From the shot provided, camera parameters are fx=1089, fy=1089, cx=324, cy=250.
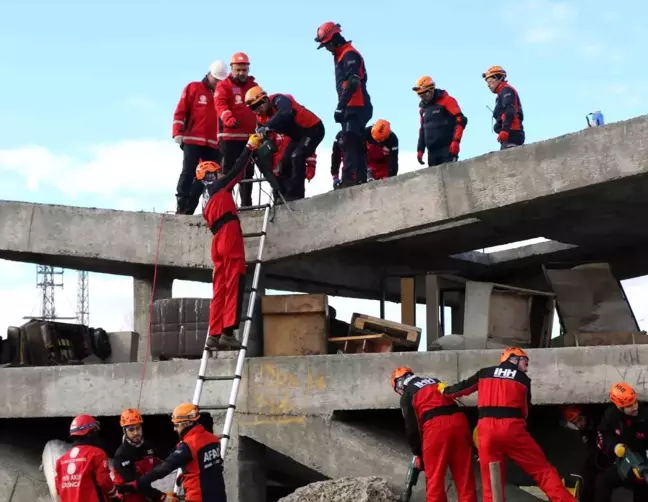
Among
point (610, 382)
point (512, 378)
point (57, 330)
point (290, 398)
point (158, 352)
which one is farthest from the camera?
point (57, 330)

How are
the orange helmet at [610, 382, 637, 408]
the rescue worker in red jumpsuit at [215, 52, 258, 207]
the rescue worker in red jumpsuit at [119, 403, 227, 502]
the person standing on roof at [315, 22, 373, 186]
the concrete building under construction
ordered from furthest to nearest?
the rescue worker in red jumpsuit at [215, 52, 258, 207], the person standing on roof at [315, 22, 373, 186], the concrete building under construction, the orange helmet at [610, 382, 637, 408], the rescue worker in red jumpsuit at [119, 403, 227, 502]

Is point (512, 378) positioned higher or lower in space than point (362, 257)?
lower

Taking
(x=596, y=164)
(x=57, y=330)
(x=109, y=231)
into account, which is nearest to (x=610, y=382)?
(x=596, y=164)

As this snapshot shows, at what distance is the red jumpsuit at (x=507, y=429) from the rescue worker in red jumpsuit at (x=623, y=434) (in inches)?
35.4

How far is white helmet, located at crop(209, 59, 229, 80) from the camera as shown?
14.2 meters

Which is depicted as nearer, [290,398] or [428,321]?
[290,398]

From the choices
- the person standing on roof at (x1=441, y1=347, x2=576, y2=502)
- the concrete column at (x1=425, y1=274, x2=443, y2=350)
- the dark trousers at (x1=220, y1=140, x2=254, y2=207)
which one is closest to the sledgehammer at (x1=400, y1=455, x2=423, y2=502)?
the person standing on roof at (x1=441, y1=347, x2=576, y2=502)

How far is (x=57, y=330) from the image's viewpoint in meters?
14.6

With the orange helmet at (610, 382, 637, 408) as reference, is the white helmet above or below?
above

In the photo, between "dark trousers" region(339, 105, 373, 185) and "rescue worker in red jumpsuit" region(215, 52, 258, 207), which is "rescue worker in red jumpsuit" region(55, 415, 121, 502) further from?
"dark trousers" region(339, 105, 373, 185)

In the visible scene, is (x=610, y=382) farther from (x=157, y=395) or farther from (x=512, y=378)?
(x=157, y=395)

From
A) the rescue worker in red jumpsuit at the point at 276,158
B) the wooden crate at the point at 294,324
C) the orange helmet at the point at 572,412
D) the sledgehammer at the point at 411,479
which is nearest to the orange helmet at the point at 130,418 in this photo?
the wooden crate at the point at 294,324

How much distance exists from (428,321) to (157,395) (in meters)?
3.39

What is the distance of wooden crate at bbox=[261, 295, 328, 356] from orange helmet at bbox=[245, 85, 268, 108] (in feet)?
7.47
